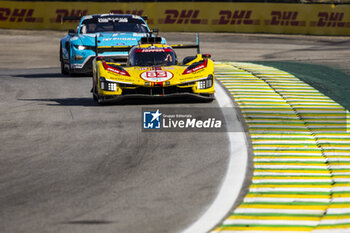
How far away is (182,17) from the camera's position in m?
37.2

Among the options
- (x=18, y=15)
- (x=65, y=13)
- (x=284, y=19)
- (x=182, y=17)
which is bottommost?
(x=18, y=15)

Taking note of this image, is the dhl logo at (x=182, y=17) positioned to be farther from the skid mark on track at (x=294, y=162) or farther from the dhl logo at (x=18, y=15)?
the skid mark on track at (x=294, y=162)

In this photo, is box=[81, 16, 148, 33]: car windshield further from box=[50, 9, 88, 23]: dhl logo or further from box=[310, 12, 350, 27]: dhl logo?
box=[50, 9, 88, 23]: dhl logo

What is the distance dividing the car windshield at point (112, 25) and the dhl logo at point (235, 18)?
718 inches

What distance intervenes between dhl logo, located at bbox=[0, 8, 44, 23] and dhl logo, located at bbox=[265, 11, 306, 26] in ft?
41.5

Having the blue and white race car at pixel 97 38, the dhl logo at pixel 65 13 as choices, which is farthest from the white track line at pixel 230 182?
the dhl logo at pixel 65 13

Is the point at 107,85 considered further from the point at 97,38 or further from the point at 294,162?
the point at 294,162

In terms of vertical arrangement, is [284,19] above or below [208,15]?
above

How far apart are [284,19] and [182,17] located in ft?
18.0

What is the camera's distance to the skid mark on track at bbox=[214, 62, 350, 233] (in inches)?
243

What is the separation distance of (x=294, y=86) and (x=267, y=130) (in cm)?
507

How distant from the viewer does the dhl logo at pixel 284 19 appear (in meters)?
34.7

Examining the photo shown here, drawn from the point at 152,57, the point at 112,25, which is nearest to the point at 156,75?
the point at 152,57

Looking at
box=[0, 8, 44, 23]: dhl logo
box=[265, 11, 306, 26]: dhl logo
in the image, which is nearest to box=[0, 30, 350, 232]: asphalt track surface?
box=[265, 11, 306, 26]: dhl logo
